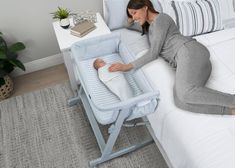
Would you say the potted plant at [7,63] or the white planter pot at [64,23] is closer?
the white planter pot at [64,23]

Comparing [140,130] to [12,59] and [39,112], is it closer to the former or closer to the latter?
[39,112]

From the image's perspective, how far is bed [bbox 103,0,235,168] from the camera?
4.31 feet

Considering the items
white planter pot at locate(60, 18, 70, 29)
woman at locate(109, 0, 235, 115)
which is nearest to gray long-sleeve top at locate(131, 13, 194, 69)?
woman at locate(109, 0, 235, 115)

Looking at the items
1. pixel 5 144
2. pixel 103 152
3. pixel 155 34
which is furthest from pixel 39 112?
pixel 155 34

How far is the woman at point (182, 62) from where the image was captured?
4.75ft

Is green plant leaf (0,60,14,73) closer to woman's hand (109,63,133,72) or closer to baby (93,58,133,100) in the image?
baby (93,58,133,100)

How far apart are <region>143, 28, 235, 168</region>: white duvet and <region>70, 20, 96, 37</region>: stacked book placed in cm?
56

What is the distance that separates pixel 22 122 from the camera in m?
2.10

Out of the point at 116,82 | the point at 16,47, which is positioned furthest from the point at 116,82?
the point at 16,47

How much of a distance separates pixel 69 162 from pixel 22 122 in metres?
0.56

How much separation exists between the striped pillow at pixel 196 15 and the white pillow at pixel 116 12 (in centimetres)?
17

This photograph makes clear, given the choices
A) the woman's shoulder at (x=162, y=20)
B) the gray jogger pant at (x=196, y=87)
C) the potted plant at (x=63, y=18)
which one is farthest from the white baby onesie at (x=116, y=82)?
the potted plant at (x=63, y=18)

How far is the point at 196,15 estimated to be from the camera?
2.00 meters

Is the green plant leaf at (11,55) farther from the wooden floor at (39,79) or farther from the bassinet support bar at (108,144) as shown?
the bassinet support bar at (108,144)
